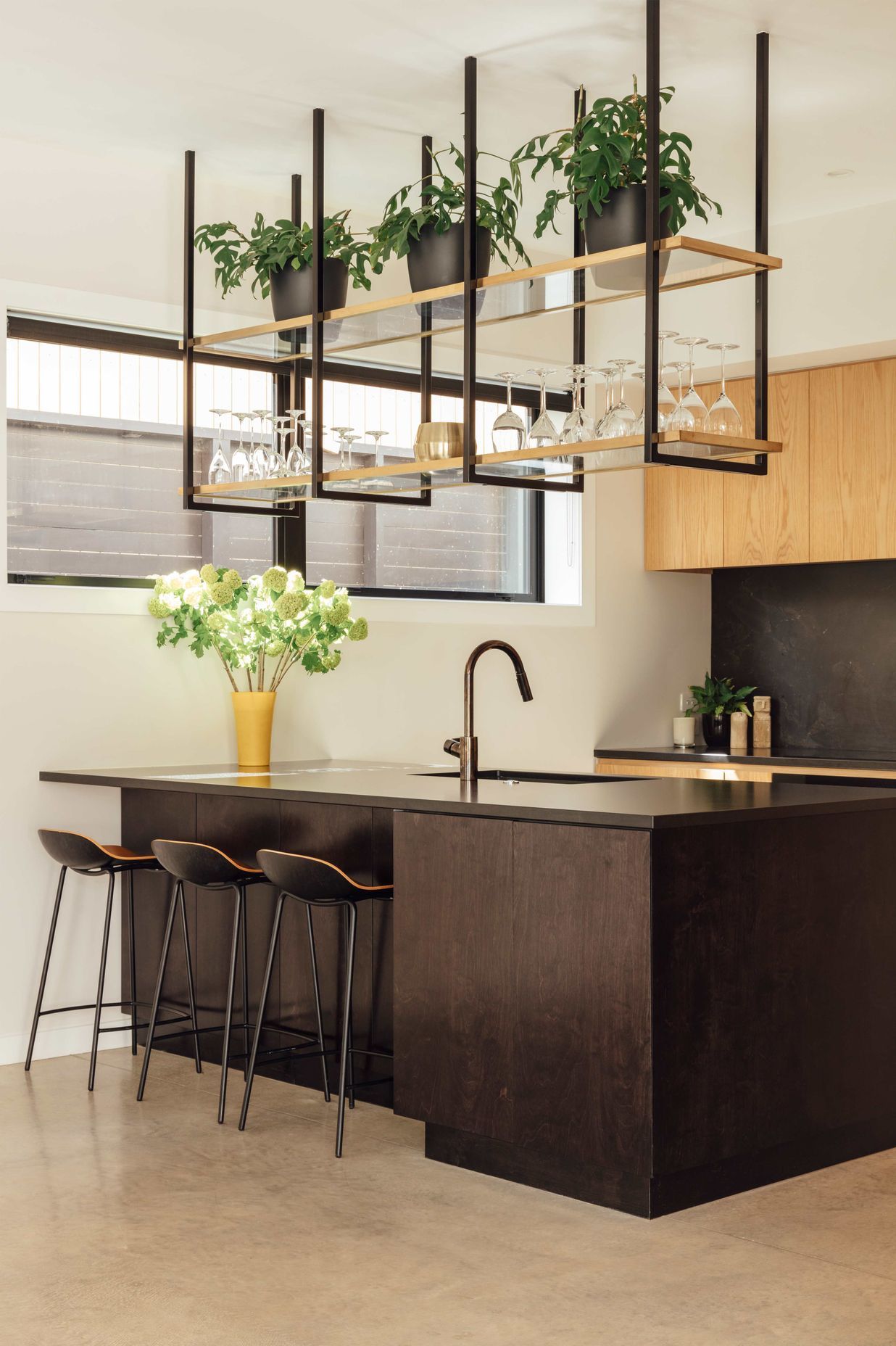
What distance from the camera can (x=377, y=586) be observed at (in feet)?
20.7

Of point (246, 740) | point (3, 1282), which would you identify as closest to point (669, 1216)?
point (3, 1282)

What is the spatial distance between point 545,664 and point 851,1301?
4.00 meters

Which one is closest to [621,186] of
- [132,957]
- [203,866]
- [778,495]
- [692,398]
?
[692,398]

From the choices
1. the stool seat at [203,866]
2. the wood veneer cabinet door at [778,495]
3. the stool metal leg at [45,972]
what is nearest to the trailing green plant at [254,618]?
the stool metal leg at [45,972]

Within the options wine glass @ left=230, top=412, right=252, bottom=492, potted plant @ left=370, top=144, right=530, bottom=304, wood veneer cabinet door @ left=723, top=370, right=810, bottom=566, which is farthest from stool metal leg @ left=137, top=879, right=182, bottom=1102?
wood veneer cabinet door @ left=723, top=370, right=810, bottom=566

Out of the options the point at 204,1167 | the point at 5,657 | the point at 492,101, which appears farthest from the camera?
the point at 5,657

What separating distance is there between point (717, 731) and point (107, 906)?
328 centimetres

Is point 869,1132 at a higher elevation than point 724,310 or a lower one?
lower

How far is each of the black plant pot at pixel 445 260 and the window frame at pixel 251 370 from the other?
316 millimetres

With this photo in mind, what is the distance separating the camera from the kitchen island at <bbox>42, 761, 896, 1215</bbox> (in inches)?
134

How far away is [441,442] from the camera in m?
4.43

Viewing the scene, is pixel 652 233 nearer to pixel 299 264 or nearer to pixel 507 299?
pixel 507 299

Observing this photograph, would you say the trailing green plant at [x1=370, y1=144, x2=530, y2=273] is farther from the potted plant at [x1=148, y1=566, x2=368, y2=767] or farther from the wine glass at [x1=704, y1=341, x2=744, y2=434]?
the potted plant at [x1=148, y1=566, x2=368, y2=767]

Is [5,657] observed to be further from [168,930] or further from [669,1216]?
[669,1216]
